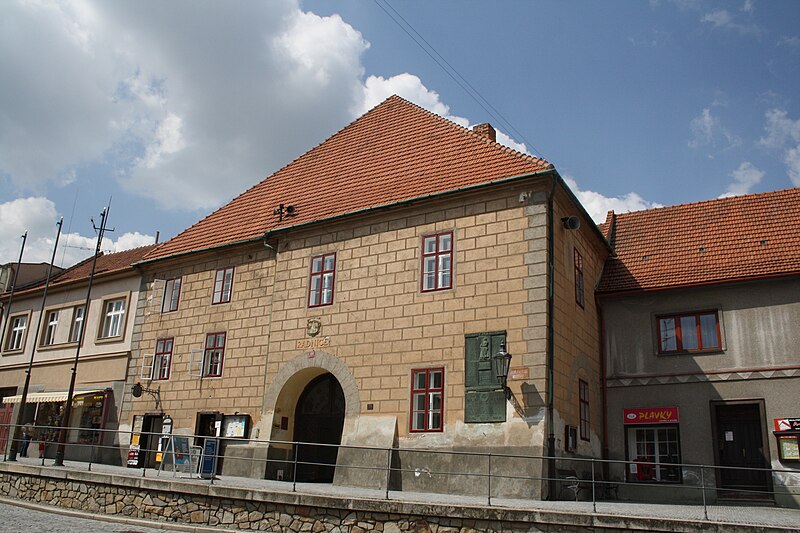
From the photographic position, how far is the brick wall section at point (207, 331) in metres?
21.9

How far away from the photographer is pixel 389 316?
62.4 feet

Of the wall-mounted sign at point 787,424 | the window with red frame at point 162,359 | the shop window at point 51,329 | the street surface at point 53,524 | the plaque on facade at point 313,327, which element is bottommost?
the street surface at point 53,524

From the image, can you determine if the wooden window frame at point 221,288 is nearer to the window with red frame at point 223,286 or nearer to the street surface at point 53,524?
the window with red frame at point 223,286

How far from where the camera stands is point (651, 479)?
64.3 feet

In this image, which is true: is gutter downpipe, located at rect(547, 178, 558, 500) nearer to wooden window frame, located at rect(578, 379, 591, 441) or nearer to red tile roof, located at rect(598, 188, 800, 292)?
wooden window frame, located at rect(578, 379, 591, 441)

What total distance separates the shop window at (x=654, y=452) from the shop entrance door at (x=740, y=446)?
1.11 meters

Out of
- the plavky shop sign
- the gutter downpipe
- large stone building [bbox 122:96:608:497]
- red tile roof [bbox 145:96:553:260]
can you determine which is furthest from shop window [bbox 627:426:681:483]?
red tile roof [bbox 145:96:553:260]

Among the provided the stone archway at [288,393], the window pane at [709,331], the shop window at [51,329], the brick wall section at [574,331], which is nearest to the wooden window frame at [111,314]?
the shop window at [51,329]

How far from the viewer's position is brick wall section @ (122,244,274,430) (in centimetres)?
2186

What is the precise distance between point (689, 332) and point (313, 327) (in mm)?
10543

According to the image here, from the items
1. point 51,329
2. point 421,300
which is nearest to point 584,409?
point 421,300

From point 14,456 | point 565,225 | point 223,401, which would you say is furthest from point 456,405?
point 14,456

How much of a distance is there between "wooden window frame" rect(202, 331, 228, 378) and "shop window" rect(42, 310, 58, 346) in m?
10.5

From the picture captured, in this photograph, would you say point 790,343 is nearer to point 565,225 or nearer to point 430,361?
point 565,225
